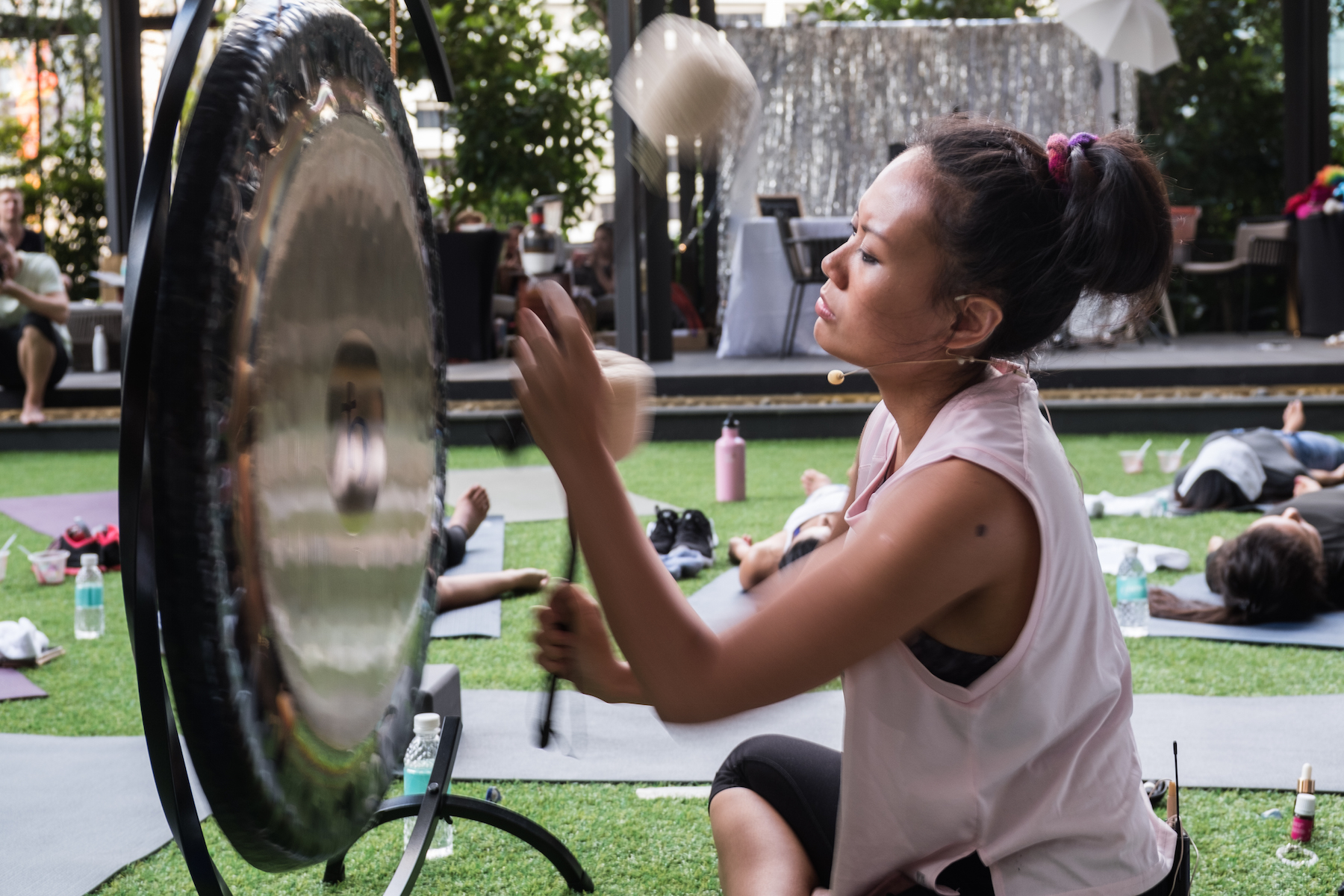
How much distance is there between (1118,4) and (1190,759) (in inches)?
318

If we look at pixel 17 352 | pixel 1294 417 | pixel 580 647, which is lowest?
pixel 1294 417

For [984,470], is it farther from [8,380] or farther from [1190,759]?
[8,380]

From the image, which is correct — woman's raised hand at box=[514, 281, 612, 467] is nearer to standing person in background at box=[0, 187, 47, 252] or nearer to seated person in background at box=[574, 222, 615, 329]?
standing person in background at box=[0, 187, 47, 252]

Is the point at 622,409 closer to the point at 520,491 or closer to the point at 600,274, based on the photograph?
the point at 520,491

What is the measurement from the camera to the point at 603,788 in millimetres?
2387

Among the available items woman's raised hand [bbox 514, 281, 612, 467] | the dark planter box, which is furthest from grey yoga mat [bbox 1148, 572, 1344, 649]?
the dark planter box

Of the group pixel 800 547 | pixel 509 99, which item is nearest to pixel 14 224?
pixel 509 99

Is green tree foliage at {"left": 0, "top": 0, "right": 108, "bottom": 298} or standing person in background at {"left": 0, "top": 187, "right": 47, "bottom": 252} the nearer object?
standing person in background at {"left": 0, "top": 187, "right": 47, "bottom": 252}

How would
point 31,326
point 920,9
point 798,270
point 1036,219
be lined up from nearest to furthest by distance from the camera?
1. point 1036,219
2. point 31,326
3. point 798,270
4. point 920,9

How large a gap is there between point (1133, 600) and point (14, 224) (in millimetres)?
6867

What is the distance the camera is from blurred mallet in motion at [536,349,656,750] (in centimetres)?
106

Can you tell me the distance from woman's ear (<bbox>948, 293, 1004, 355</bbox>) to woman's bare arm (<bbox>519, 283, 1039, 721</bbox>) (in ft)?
0.53

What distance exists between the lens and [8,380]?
760cm

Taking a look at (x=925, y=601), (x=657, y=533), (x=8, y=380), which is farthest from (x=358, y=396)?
(x=8, y=380)
